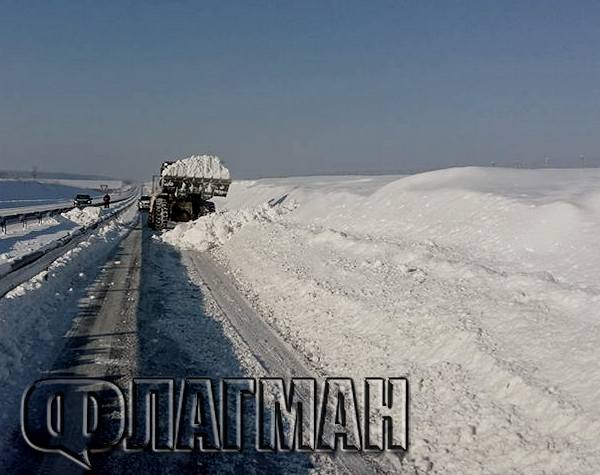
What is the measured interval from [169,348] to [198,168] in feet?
66.9

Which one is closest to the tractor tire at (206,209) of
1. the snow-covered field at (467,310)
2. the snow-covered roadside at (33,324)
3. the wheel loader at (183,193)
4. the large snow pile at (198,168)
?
the wheel loader at (183,193)

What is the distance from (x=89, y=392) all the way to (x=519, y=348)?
5066mm

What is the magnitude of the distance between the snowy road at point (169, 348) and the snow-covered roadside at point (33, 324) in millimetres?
183

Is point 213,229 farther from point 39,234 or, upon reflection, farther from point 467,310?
point 467,310

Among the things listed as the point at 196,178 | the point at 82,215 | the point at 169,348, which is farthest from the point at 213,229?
the point at 82,215

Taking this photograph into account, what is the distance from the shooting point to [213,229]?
23000 mm

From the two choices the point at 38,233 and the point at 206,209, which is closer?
the point at 38,233

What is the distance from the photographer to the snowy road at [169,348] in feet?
15.8

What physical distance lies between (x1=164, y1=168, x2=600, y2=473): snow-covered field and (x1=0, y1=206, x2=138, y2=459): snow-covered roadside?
363 cm

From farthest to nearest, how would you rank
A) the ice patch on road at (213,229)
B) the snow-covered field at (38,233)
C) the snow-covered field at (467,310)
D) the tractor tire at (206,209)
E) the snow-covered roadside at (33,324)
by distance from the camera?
1. the tractor tire at (206,209)
2. the ice patch on road at (213,229)
3. the snow-covered field at (38,233)
4. the snow-covered roadside at (33,324)
5. the snow-covered field at (467,310)

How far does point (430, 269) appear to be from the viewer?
1090 cm

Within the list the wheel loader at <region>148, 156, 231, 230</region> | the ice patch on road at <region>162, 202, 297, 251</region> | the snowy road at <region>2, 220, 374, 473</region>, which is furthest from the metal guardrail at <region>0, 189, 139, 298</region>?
the wheel loader at <region>148, 156, 231, 230</region>

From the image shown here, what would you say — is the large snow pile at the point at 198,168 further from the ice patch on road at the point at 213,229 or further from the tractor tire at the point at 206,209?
the ice patch on road at the point at 213,229

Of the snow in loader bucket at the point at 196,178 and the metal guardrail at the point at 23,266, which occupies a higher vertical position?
the snow in loader bucket at the point at 196,178
